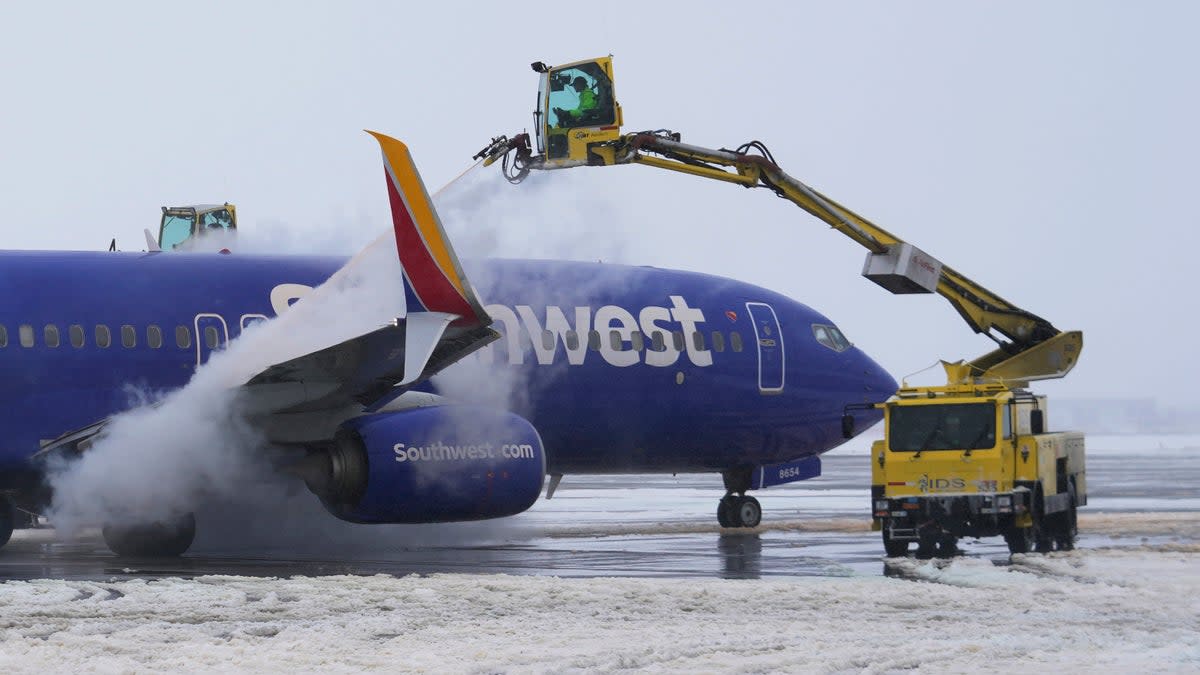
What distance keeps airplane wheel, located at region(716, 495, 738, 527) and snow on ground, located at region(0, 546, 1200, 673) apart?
26.7 feet

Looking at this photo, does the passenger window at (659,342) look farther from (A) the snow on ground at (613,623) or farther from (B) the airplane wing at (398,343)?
(A) the snow on ground at (613,623)

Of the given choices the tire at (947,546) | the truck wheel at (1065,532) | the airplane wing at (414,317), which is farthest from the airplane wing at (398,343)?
the truck wheel at (1065,532)

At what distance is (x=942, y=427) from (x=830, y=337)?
19.1ft

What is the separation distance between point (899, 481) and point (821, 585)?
461 centimetres

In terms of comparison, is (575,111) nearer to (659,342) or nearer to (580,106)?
(580,106)

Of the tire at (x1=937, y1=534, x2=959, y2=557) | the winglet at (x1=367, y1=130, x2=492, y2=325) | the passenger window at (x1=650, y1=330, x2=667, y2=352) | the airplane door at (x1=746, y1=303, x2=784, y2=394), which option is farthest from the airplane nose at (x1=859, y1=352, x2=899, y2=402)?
the winglet at (x1=367, y1=130, x2=492, y2=325)

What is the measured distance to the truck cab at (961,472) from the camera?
18.4 meters

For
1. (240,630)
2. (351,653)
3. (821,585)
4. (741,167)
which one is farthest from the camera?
(741,167)

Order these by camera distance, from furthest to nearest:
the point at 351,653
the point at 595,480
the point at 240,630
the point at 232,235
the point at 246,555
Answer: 1. the point at 595,480
2. the point at 232,235
3. the point at 246,555
4. the point at 240,630
5. the point at 351,653

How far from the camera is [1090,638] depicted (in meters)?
11.2

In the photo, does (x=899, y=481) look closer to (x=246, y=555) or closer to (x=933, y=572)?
(x=933, y=572)

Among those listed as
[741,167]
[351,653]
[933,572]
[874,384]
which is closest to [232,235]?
[741,167]

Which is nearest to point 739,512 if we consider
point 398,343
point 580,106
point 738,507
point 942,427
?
point 738,507

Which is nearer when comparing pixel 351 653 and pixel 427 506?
pixel 351 653
